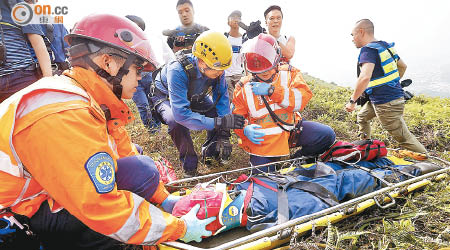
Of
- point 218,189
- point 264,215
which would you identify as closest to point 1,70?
point 218,189

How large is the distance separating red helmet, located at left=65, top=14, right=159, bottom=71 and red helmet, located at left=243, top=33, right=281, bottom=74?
1.64m

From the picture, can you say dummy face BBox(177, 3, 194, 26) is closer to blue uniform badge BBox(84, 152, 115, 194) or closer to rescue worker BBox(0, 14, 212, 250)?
rescue worker BBox(0, 14, 212, 250)

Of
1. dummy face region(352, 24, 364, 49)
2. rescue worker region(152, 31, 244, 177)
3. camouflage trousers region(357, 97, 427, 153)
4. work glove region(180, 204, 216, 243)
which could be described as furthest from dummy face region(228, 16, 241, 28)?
work glove region(180, 204, 216, 243)

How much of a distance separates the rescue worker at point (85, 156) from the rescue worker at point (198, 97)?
1198 millimetres

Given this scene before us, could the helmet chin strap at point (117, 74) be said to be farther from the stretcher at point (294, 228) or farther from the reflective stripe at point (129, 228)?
the stretcher at point (294, 228)

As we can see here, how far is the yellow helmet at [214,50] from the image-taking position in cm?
288

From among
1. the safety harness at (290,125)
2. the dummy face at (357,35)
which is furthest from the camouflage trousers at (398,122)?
the safety harness at (290,125)

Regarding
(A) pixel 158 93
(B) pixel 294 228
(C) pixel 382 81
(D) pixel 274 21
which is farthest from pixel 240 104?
(C) pixel 382 81

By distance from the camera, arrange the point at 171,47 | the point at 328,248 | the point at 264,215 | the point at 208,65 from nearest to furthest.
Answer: the point at 328,248 < the point at 264,215 < the point at 208,65 < the point at 171,47

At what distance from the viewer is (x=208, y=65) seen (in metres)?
2.98

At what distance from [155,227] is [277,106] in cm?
224

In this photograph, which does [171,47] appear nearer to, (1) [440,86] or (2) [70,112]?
(2) [70,112]

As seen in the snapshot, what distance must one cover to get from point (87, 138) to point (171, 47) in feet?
13.4

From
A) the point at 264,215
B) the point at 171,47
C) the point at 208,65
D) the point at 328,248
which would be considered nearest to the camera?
the point at 328,248
